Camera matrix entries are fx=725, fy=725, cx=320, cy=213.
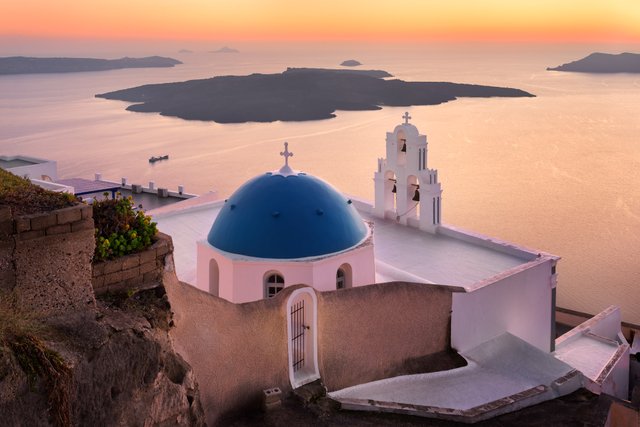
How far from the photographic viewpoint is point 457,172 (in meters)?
50.2

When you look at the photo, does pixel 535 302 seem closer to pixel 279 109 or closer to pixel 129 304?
pixel 129 304

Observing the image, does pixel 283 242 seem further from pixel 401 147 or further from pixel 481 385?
pixel 401 147

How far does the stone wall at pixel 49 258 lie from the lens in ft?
19.7

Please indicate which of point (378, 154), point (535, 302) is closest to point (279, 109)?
point (378, 154)

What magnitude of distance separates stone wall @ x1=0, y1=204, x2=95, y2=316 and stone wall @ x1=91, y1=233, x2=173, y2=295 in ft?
1.49

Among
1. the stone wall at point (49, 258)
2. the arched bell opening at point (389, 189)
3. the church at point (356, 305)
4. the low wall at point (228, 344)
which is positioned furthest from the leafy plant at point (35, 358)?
the arched bell opening at point (389, 189)

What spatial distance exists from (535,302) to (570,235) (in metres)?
24.3

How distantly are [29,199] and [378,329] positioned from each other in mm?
6395

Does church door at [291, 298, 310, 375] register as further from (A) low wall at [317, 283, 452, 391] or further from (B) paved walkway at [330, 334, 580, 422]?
(B) paved walkway at [330, 334, 580, 422]

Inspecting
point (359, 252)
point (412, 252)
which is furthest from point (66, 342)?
point (412, 252)

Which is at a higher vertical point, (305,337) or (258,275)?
(258,275)

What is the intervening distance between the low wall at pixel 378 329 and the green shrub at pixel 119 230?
12.4ft

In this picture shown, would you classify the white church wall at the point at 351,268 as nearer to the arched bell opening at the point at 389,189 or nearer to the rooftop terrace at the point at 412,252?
the rooftop terrace at the point at 412,252

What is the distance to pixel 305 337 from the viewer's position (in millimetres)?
10602
